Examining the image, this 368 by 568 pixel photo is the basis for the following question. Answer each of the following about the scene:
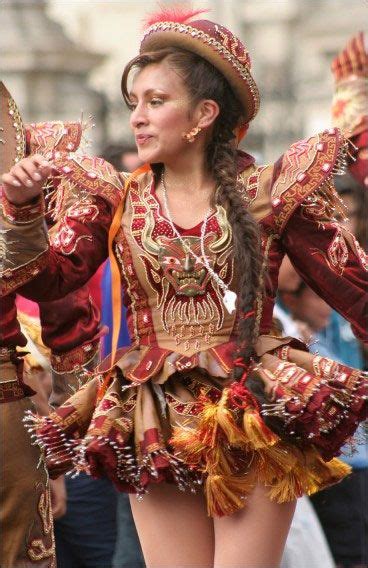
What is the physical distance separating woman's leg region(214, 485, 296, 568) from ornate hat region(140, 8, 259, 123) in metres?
1.28

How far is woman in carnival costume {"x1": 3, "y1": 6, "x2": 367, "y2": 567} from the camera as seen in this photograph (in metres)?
5.31

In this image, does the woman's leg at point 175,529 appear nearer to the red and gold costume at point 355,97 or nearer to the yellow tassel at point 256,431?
the yellow tassel at point 256,431

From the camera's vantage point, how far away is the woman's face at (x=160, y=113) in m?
5.52

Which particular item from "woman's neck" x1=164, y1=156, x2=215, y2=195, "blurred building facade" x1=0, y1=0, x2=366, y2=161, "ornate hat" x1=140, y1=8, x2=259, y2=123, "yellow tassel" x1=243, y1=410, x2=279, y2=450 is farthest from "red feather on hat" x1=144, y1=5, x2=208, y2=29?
"blurred building facade" x1=0, y1=0, x2=366, y2=161

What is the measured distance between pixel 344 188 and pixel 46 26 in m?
14.2

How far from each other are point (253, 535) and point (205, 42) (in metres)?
1.52

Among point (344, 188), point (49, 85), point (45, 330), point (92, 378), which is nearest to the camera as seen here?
point (92, 378)

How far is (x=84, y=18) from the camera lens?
28.5 metres

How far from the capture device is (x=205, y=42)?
18.2 ft

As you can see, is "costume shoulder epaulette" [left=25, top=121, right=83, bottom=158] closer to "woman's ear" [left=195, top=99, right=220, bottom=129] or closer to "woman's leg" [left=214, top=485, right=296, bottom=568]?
"woman's ear" [left=195, top=99, right=220, bottom=129]

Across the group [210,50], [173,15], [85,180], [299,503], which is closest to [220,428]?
[85,180]

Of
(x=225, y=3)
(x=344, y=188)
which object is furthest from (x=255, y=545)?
(x=225, y=3)

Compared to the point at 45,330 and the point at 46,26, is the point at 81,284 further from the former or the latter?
the point at 46,26

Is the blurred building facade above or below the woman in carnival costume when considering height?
above
